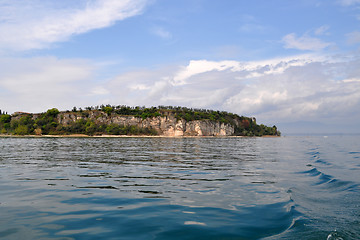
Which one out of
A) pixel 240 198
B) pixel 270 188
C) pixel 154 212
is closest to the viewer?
pixel 154 212

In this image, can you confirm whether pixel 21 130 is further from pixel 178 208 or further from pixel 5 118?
pixel 178 208

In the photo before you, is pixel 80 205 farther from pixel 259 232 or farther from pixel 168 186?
pixel 259 232

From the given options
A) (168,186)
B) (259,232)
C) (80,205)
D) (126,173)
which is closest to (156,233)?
(259,232)

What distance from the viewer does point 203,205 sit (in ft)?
31.4

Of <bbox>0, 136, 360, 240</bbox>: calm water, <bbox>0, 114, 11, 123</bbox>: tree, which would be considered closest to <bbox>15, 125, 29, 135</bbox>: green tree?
<bbox>0, 114, 11, 123</bbox>: tree

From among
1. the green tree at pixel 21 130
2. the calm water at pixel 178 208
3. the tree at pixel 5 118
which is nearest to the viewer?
the calm water at pixel 178 208

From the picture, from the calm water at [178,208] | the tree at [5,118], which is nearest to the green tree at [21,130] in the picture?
the tree at [5,118]

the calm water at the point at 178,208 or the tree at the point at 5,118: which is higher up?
the tree at the point at 5,118

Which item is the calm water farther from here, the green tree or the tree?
the tree

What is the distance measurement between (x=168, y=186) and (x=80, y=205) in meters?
4.92

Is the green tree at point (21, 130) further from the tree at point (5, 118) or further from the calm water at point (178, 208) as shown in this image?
the calm water at point (178, 208)

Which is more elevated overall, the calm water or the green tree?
the green tree

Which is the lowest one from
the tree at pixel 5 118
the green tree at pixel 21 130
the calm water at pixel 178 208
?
the calm water at pixel 178 208

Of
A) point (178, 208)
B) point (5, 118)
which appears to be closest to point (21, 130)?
point (5, 118)
